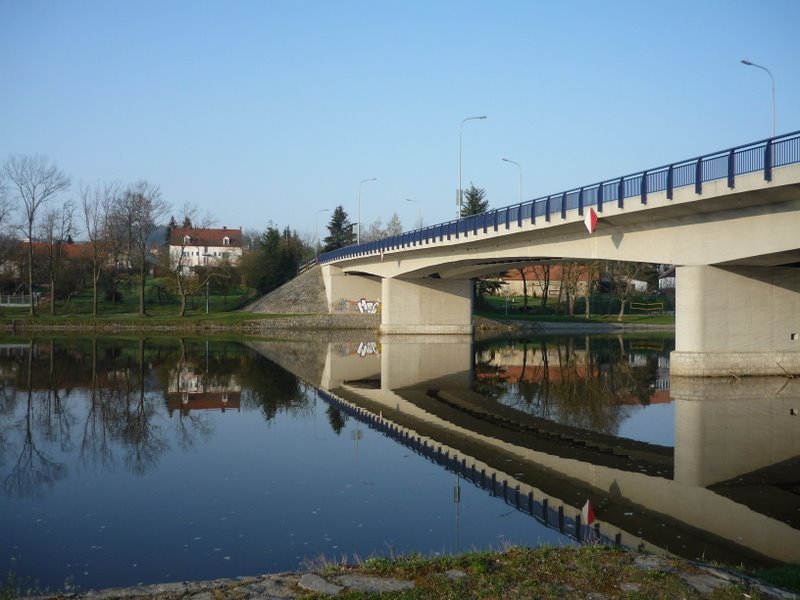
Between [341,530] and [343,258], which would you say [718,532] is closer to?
[341,530]

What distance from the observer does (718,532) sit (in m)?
10.3

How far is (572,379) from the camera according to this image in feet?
98.4

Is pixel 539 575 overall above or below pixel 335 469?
above

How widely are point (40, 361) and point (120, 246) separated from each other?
3357 centimetres

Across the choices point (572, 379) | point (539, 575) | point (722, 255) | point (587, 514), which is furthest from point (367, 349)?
point (539, 575)

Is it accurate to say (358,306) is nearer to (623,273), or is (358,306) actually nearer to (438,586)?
(623,273)

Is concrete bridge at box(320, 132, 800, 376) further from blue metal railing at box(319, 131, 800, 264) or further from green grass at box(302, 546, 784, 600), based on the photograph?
green grass at box(302, 546, 784, 600)

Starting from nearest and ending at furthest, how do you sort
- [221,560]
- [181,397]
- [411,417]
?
1. [221,560]
2. [411,417]
3. [181,397]

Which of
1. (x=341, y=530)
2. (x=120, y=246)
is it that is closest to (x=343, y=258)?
(x=120, y=246)

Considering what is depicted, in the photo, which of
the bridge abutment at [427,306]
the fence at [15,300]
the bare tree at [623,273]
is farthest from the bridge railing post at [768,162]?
the fence at [15,300]

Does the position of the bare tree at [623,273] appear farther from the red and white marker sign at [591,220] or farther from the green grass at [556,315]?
the red and white marker sign at [591,220]

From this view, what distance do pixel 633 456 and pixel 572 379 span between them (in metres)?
14.3

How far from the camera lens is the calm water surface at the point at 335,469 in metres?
9.59

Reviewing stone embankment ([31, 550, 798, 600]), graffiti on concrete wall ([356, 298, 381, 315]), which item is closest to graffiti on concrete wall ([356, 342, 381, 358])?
graffiti on concrete wall ([356, 298, 381, 315])
